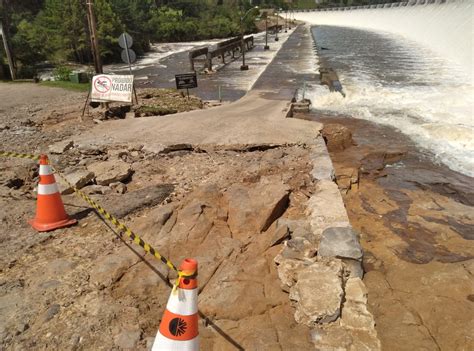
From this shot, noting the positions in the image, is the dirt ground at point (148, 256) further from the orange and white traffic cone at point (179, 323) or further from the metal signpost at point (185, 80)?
the metal signpost at point (185, 80)

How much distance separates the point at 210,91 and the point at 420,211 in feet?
37.5

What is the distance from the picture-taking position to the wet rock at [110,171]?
6758mm

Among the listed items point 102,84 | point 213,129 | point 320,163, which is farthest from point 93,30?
point 320,163

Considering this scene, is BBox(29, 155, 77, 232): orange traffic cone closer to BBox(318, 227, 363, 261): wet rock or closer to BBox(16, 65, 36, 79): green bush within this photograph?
BBox(318, 227, 363, 261): wet rock

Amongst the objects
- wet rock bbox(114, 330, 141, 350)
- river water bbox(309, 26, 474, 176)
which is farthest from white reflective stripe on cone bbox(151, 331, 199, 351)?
river water bbox(309, 26, 474, 176)

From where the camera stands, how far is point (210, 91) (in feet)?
54.2

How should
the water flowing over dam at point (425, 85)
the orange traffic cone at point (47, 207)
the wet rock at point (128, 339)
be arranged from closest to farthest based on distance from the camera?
the wet rock at point (128, 339)
the orange traffic cone at point (47, 207)
the water flowing over dam at point (425, 85)

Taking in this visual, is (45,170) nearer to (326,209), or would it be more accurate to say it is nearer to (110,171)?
(110,171)

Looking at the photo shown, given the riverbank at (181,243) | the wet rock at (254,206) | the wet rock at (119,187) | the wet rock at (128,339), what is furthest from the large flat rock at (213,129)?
the wet rock at (128,339)

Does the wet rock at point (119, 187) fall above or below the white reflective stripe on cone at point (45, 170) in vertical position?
below

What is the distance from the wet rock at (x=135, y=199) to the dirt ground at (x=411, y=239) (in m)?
3.15

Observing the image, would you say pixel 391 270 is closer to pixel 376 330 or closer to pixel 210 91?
pixel 376 330

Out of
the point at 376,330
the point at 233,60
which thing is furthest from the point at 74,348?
the point at 233,60

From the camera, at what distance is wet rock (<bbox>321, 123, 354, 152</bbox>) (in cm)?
997
